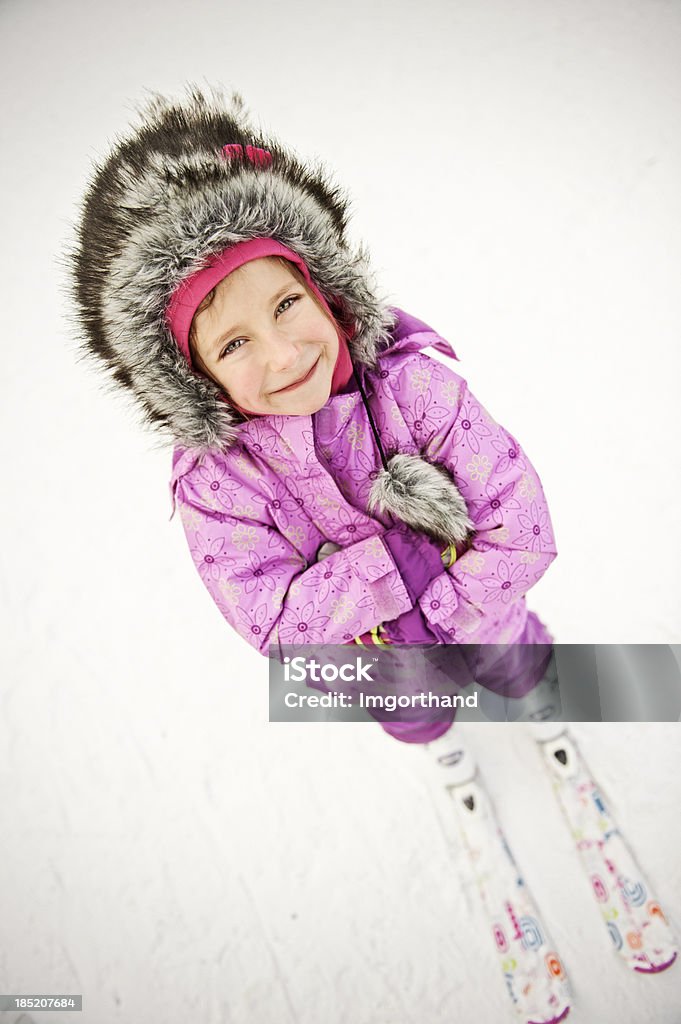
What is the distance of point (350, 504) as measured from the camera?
0.67m

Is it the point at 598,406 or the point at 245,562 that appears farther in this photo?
the point at 598,406

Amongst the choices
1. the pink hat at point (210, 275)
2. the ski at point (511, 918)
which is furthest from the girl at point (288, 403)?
the ski at point (511, 918)

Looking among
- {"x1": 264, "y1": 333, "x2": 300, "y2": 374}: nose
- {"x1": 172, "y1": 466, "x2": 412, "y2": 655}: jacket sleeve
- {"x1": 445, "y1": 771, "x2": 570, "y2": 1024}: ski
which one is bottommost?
{"x1": 445, "y1": 771, "x2": 570, "y2": 1024}: ski

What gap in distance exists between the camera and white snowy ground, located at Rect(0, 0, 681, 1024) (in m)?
0.81

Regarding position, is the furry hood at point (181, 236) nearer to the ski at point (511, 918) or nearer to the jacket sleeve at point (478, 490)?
the jacket sleeve at point (478, 490)

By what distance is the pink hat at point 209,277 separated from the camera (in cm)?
50

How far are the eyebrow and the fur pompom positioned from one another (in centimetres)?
19

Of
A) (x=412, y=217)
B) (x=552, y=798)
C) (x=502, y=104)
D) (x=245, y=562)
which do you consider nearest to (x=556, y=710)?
(x=552, y=798)

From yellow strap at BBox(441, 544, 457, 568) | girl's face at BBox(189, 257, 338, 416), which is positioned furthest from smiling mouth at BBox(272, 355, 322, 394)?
yellow strap at BBox(441, 544, 457, 568)

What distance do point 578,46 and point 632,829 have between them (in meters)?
1.34

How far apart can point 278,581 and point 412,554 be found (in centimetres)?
14

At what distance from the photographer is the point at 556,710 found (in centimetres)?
85

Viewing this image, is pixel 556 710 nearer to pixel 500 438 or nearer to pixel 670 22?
pixel 500 438

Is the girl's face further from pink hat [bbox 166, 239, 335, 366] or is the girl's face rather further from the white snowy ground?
the white snowy ground
